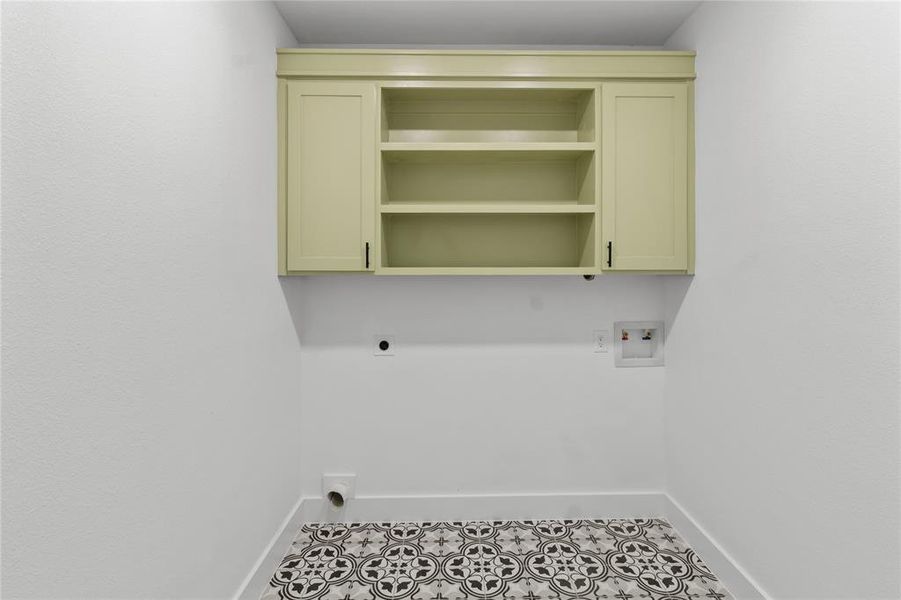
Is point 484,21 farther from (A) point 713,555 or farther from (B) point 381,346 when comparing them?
(A) point 713,555

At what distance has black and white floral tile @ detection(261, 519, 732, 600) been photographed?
165cm

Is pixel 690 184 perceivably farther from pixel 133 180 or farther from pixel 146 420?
pixel 146 420

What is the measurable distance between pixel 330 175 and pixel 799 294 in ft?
5.76

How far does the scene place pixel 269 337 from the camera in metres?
1.76

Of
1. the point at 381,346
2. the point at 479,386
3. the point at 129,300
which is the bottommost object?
the point at 479,386

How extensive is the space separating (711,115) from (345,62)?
60.8 inches

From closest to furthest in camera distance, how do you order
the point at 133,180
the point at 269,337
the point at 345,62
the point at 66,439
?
the point at 66,439
the point at 133,180
the point at 269,337
the point at 345,62

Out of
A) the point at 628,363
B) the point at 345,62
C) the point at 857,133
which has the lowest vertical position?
the point at 628,363

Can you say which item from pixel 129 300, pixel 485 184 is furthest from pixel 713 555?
pixel 129 300

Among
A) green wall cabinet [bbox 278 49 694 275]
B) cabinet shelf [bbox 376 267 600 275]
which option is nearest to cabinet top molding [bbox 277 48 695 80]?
green wall cabinet [bbox 278 49 694 275]

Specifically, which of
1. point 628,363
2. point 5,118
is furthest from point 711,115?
point 5,118

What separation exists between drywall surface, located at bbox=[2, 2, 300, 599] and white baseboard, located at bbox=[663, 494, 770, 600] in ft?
5.84

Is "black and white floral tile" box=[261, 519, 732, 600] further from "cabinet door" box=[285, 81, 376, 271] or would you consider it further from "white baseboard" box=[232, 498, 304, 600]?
"cabinet door" box=[285, 81, 376, 271]

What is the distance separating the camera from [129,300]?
0.97 m
